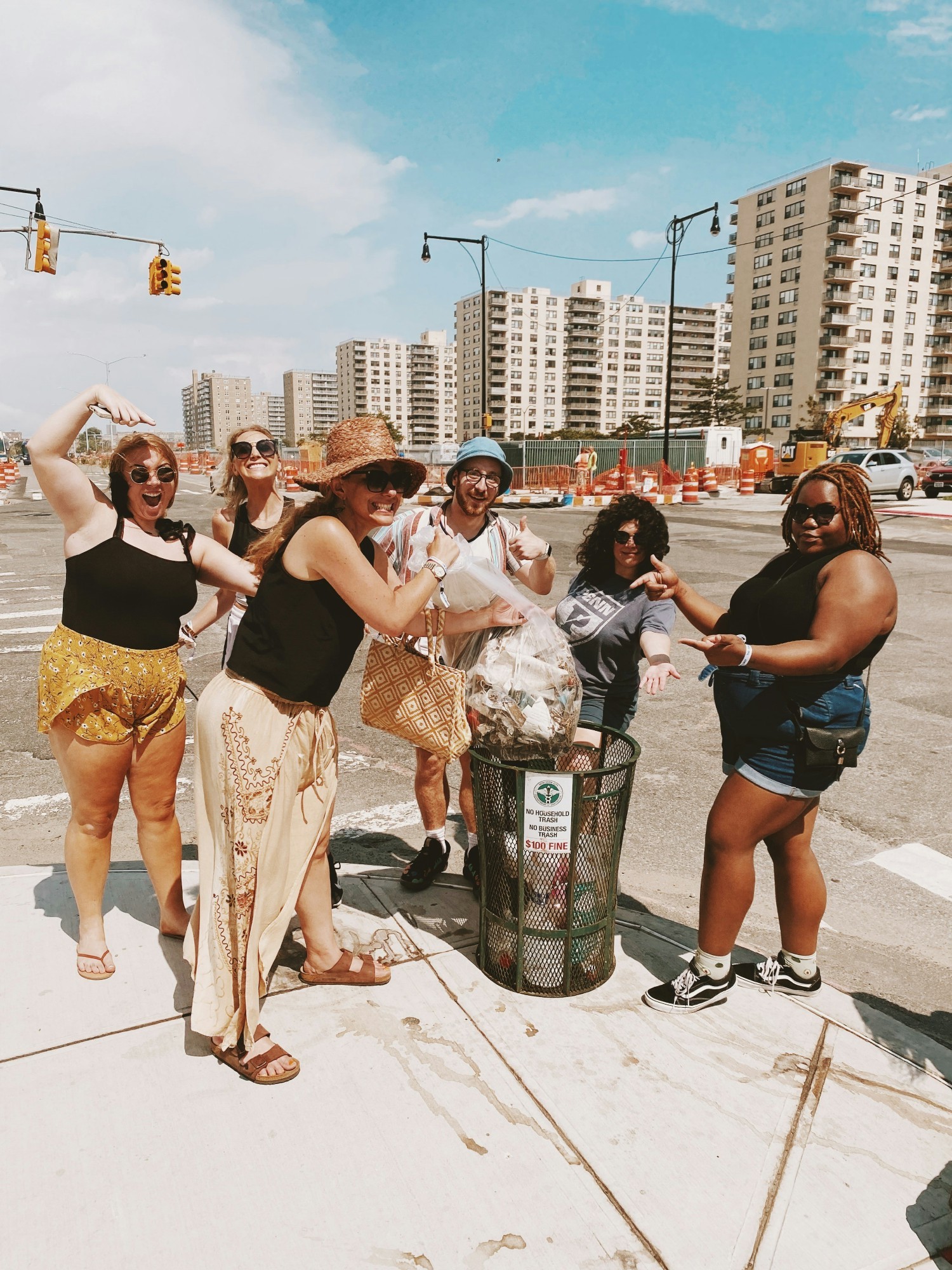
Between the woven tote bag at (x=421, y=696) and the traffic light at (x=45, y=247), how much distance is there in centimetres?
2161

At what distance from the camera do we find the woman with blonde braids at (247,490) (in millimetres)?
3785

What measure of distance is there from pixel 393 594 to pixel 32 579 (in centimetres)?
1253

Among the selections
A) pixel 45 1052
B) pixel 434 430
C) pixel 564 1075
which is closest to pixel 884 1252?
pixel 564 1075

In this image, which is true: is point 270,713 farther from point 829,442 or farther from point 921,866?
point 829,442

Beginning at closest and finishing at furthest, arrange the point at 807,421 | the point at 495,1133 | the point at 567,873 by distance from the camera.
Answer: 1. the point at 495,1133
2. the point at 567,873
3. the point at 807,421

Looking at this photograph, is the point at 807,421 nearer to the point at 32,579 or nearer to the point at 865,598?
the point at 32,579

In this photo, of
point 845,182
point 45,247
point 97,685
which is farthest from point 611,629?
point 845,182

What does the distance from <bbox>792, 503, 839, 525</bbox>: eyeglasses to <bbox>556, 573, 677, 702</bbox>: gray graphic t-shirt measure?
0.72m

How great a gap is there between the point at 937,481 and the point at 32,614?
30492 mm

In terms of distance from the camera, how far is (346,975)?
3018mm

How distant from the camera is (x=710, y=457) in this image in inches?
Answer: 1666

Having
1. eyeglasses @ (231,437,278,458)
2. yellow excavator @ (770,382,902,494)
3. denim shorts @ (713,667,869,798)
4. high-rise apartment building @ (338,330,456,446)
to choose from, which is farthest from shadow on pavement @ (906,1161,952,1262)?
high-rise apartment building @ (338,330,456,446)

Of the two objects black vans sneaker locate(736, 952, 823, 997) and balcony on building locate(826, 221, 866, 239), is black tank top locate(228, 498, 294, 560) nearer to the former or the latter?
black vans sneaker locate(736, 952, 823, 997)

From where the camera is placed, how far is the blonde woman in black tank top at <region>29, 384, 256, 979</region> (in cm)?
274
